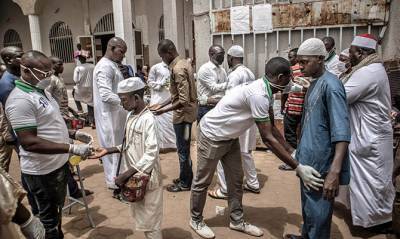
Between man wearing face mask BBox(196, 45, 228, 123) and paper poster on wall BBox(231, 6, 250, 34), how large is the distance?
3.74 feet

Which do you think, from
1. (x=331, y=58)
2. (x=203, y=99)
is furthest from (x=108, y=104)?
(x=331, y=58)

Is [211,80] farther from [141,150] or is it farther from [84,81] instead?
[84,81]

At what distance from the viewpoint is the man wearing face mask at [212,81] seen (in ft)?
16.4

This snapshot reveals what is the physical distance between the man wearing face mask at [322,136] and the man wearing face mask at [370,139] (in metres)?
0.92

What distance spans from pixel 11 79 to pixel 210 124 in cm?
242

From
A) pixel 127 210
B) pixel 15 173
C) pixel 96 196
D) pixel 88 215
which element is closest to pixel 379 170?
pixel 127 210

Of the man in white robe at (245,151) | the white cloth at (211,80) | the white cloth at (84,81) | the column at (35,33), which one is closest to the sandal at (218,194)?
the man in white robe at (245,151)

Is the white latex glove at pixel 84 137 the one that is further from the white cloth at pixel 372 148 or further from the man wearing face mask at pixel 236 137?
the white cloth at pixel 372 148

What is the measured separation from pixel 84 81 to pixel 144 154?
6.57 m

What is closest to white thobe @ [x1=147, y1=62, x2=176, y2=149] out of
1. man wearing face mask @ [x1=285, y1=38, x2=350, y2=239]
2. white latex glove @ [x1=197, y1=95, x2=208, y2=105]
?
white latex glove @ [x1=197, y1=95, x2=208, y2=105]

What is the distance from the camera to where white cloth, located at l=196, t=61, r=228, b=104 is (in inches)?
197

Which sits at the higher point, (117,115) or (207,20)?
(207,20)

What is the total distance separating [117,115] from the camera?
169 inches

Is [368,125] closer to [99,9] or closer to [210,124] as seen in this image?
[210,124]
